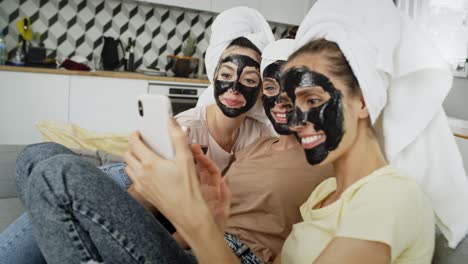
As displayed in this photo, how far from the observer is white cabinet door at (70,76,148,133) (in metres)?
3.00

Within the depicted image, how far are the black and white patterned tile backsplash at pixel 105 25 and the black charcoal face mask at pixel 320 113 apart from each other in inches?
114

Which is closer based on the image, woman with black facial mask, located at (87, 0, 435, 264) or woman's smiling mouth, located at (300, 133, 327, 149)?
woman with black facial mask, located at (87, 0, 435, 264)

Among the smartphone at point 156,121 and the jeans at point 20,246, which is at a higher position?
the smartphone at point 156,121

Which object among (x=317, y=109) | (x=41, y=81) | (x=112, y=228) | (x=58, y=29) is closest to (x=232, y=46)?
(x=317, y=109)

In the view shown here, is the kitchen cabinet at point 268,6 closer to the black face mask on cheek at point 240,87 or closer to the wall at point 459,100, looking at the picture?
the wall at point 459,100

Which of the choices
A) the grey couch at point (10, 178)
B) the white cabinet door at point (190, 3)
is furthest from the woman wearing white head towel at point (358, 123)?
the white cabinet door at point (190, 3)

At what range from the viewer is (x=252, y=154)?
4.55 ft

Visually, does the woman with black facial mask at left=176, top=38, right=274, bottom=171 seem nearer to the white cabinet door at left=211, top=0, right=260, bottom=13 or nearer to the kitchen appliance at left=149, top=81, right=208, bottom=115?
the kitchen appliance at left=149, top=81, right=208, bottom=115

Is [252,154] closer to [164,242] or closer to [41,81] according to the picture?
[164,242]

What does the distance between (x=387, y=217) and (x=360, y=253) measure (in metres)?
0.08

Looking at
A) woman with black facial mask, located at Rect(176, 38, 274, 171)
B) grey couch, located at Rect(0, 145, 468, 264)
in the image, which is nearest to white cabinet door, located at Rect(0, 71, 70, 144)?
grey couch, located at Rect(0, 145, 468, 264)

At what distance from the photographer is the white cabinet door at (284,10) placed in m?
3.75

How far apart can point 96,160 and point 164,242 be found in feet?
3.60

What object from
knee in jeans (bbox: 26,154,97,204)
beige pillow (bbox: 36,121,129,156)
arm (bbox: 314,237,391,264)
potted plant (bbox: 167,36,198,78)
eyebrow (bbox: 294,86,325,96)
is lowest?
beige pillow (bbox: 36,121,129,156)
